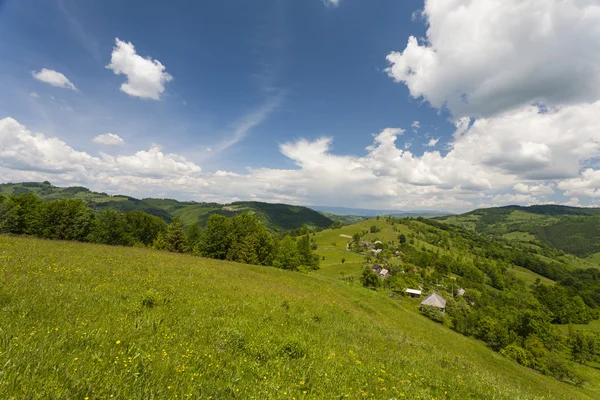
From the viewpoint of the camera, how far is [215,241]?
57.1m

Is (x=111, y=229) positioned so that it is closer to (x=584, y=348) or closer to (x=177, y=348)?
(x=177, y=348)

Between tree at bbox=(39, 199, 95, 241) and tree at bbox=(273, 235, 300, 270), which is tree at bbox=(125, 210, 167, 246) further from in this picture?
tree at bbox=(273, 235, 300, 270)

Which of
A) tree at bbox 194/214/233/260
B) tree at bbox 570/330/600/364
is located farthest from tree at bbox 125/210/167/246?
tree at bbox 570/330/600/364

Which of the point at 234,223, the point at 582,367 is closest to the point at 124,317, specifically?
the point at 234,223

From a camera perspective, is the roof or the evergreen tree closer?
the evergreen tree

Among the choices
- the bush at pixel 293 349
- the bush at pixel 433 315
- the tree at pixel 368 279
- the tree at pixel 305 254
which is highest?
the bush at pixel 293 349

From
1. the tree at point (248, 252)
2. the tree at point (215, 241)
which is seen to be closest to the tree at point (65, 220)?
the tree at point (215, 241)

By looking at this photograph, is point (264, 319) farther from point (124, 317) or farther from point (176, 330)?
point (124, 317)

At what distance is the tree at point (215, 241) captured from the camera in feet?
187

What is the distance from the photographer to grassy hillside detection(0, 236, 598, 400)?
4.31 meters

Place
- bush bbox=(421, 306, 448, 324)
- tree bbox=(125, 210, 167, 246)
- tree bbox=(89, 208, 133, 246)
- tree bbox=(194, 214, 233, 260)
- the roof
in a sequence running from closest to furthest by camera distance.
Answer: tree bbox=(194, 214, 233, 260), tree bbox=(89, 208, 133, 246), tree bbox=(125, 210, 167, 246), bush bbox=(421, 306, 448, 324), the roof

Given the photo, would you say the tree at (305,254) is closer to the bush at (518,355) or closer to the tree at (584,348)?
the bush at (518,355)

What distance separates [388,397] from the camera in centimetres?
622

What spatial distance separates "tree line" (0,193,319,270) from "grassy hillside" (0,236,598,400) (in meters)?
44.3
